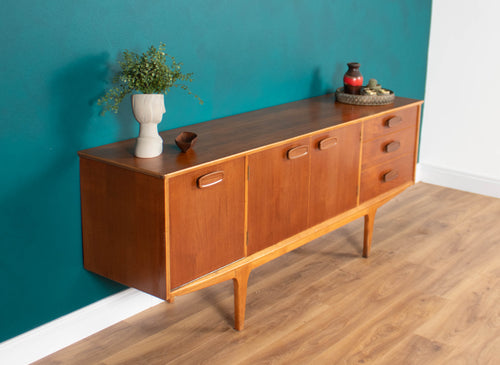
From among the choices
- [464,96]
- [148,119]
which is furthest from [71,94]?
[464,96]

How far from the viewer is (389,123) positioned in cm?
303

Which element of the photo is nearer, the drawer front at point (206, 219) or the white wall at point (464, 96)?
the drawer front at point (206, 219)

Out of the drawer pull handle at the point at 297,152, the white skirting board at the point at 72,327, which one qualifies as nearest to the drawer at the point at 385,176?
the drawer pull handle at the point at 297,152

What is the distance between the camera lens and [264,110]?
9.88 ft

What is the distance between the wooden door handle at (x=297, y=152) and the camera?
97.4 inches

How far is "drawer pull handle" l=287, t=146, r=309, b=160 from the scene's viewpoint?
A: 8.12ft

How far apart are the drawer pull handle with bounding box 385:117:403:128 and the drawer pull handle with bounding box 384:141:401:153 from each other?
0.09 m

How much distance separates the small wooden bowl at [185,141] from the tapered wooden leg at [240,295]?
0.53 m

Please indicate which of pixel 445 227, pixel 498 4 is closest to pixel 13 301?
pixel 445 227

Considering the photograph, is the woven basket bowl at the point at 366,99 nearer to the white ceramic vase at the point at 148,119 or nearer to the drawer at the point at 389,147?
the drawer at the point at 389,147

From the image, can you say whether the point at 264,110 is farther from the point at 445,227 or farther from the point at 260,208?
the point at 445,227

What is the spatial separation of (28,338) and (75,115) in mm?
823

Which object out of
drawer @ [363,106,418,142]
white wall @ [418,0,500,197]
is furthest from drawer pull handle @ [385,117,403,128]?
white wall @ [418,0,500,197]

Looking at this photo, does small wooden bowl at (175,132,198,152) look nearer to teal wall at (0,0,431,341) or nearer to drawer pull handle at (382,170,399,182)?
teal wall at (0,0,431,341)
